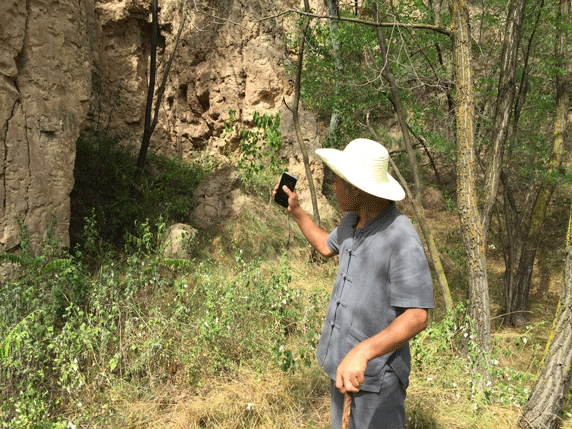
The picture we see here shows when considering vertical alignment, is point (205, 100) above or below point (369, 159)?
above

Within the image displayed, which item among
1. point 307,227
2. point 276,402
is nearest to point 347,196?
point 307,227

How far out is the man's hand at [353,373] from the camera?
1.89 metres

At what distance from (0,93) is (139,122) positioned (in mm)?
5855

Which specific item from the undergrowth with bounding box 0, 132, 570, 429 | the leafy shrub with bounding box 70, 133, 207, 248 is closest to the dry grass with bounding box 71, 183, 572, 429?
the undergrowth with bounding box 0, 132, 570, 429

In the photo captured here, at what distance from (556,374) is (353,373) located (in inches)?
102

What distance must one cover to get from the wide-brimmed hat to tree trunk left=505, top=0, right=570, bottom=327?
6298 millimetres

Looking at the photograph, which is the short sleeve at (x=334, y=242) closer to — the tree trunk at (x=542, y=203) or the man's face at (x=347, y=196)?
the man's face at (x=347, y=196)

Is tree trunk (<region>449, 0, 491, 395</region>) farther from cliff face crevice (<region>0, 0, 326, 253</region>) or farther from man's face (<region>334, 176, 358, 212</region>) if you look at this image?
cliff face crevice (<region>0, 0, 326, 253</region>)

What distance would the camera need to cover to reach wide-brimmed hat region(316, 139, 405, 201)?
2141mm

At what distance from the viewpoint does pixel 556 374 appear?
3549 mm

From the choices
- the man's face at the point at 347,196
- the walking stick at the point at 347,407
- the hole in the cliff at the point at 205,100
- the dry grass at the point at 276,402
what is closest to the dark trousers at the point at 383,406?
the walking stick at the point at 347,407

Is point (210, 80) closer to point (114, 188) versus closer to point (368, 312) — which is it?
point (114, 188)

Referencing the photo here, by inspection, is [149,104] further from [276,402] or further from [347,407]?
[347,407]

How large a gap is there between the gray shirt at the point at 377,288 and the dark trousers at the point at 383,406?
4 cm
